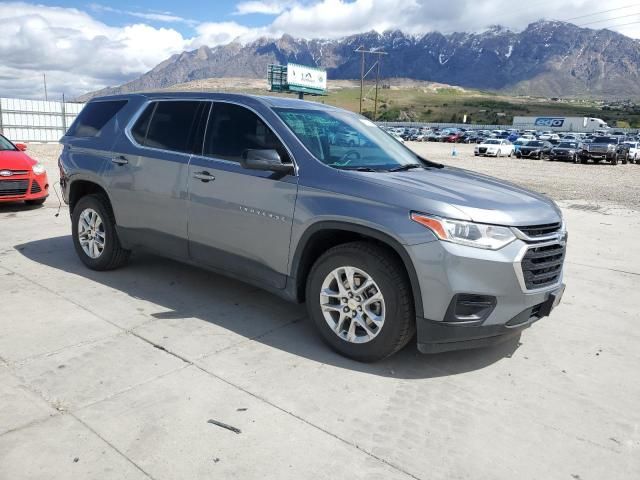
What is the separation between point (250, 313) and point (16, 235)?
14.7ft

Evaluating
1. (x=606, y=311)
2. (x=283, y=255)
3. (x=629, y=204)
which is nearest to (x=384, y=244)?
(x=283, y=255)

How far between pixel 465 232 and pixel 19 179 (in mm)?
8187

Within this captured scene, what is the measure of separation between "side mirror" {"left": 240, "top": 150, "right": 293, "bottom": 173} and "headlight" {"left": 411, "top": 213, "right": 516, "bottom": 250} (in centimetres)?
115

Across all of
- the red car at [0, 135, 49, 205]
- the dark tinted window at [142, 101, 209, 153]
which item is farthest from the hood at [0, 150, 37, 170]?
the dark tinted window at [142, 101, 209, 153]

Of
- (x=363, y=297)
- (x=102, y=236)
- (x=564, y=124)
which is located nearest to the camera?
(x=363, y=297)

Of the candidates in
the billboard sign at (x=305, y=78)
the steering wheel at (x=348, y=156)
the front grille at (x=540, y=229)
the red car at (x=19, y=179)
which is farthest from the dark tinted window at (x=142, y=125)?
the billboard sign at (x=305, y=78)

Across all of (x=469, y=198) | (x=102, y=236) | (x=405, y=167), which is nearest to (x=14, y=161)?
(x=102, y=236)

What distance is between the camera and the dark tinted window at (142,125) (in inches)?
203

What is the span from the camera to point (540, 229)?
11.9ft

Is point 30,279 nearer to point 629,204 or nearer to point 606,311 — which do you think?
point 606,311

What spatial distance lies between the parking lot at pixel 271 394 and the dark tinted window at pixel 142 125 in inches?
56.2

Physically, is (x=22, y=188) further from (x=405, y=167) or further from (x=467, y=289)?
(x=467, y=289)

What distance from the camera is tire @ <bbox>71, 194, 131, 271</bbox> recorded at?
216 inches

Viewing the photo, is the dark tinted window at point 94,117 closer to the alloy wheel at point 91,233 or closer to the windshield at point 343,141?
the alloy wheel at point 91,233
